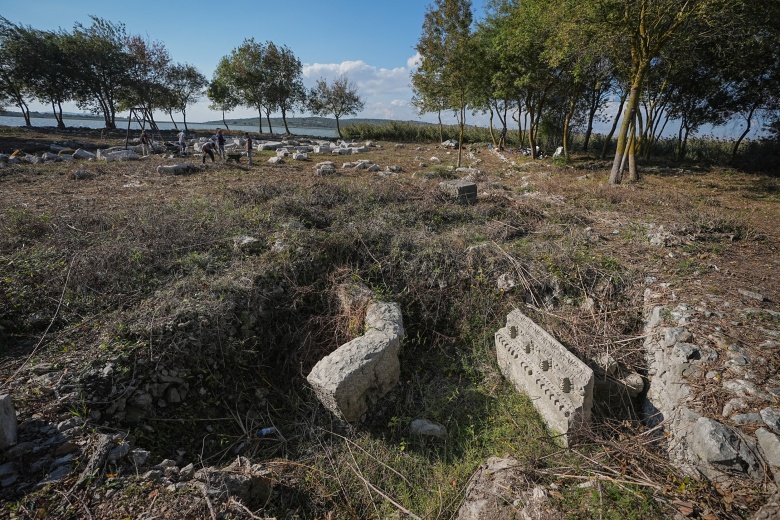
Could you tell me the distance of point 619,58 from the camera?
10688 mm

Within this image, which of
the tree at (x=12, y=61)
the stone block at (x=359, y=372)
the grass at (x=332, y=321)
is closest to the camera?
the grass at (x=332, y=321)

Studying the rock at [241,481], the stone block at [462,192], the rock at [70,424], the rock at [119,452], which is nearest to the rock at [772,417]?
the rock at [241,481]

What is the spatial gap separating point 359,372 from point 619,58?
1266 centimetres

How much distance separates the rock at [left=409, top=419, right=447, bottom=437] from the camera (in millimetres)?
3711

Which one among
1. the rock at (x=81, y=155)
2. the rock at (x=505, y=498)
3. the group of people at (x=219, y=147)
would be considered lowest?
the rock at (x=505, y=498)

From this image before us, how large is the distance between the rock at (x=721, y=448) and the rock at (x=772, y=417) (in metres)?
0.24

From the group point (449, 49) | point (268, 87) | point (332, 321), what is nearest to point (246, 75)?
point (268, 87)

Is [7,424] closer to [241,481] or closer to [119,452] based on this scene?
[119,452]

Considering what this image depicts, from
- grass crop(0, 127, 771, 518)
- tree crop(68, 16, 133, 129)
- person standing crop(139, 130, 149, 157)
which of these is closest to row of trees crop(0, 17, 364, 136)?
tree crop(68, 16, 133, 129)

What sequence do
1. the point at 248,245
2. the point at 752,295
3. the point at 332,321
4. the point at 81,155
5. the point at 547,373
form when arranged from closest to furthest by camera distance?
1. the point at 547,373
2. the point at 752,295
3. the point at 332,321
4. the point at 248,245
5. the point at 81,155

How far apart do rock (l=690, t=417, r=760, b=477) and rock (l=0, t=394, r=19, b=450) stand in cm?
539

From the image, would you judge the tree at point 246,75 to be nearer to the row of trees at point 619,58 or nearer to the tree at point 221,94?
the tree at point 221,94

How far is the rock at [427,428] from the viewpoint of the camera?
12.2 feet

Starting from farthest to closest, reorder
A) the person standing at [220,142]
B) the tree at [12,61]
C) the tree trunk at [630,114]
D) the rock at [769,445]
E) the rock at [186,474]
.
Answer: the tree at [12,61] → the person standing at [220,142] → the tree trunk at [630,114] → the rock at [186,474] → the rock at [769,445]
